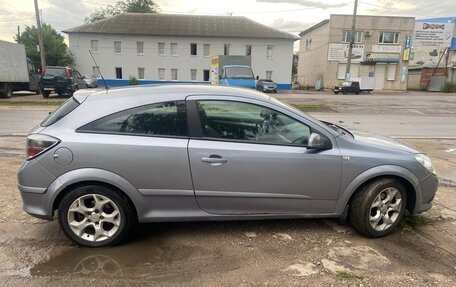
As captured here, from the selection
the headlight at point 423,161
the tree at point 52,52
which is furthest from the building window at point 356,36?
Result: the headlight at point 423,161

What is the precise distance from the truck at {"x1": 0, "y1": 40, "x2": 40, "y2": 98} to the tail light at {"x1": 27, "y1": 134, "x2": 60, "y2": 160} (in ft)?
68.0

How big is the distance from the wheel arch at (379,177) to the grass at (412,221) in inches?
13.4

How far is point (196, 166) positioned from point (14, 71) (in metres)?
22.7

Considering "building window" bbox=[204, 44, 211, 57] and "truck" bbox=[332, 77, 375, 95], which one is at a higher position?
"building window" bbox=[204, 44, 211, 57]

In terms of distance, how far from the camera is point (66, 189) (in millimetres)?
3270

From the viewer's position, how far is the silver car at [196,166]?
10.6 feet

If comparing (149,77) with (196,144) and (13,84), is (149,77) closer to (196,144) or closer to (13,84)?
(13,84)

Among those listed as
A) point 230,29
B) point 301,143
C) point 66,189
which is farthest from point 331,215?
point 230,29

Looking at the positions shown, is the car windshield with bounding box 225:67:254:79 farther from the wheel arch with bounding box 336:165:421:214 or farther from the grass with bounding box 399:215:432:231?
the wheel arch with bounding box 336:165:421:214

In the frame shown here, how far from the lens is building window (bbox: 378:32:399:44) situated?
4503 cm

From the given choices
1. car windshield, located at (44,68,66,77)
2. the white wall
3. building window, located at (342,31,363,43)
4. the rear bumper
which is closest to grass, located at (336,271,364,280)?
the rear bumper

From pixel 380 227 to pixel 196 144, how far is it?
208cm

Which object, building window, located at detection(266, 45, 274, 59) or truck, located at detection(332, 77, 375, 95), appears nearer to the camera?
truck, located at detection(332, 77, 375, 95)

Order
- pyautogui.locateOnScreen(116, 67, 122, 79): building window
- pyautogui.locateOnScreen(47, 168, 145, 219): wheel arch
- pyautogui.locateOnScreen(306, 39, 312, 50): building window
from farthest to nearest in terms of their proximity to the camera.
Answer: pyautogui.locateOnScreen(306, 39, 312, 50): building window < pyautogui.locateOnScreen(116, 67, 122, 79): building window < pyautogui.locateOnScreen(47, 168, 145, 219): wheel arch
